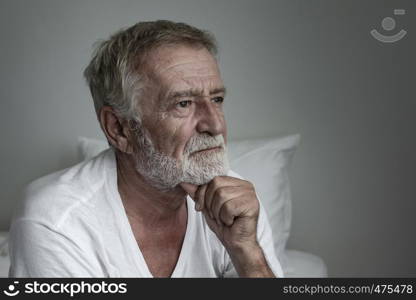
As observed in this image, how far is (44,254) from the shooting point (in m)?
1.17

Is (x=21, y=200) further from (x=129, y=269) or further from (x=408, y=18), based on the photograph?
(x=408, y=18)

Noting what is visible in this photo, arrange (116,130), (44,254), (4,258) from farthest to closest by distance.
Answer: (4,258)
(116,130)
(44,254)

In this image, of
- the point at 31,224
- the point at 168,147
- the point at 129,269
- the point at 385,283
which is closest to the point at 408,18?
the point at 385,283

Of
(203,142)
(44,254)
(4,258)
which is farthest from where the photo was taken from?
(4,258)

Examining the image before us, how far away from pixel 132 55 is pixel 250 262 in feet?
1.72

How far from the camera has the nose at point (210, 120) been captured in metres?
1.25

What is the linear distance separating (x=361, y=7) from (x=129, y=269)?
1.20 metres

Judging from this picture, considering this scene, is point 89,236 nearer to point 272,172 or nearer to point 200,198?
point 200,198

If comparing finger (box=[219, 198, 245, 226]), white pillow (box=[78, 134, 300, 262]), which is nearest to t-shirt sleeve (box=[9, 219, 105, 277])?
finger (box=[219, 198, 245, 226])

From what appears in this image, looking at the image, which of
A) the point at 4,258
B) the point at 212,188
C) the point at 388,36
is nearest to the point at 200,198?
the point at 212,188

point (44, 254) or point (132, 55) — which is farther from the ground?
point (132, 55)

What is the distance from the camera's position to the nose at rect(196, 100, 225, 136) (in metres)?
1.25

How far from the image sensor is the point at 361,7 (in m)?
1.95

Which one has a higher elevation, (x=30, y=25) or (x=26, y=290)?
(x=30, y=25)
